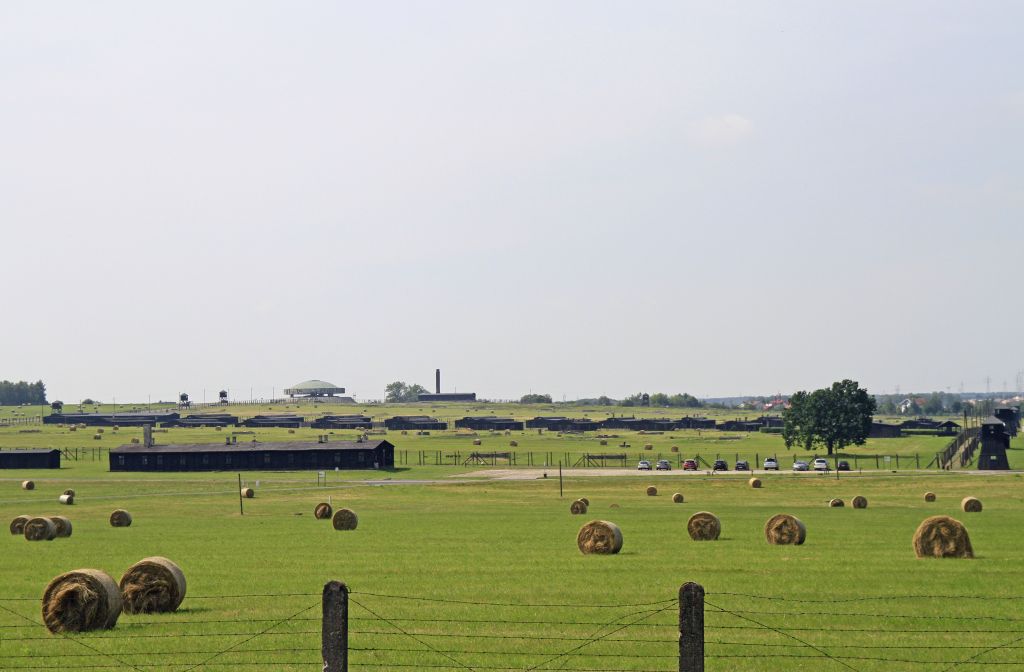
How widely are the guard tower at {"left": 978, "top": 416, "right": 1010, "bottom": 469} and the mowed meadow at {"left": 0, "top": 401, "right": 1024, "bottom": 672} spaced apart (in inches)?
2045

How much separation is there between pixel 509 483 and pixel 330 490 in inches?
586

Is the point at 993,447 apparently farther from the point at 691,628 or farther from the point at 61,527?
the point at 691,628

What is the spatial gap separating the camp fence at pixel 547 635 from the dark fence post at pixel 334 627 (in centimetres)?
458

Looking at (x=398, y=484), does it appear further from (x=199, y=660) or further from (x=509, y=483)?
→ (x=199, y=660)

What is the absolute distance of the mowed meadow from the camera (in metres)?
24.2

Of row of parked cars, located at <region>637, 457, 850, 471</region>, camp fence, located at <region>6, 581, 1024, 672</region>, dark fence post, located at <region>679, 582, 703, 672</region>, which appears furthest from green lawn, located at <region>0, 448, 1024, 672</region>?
row of parked cars, located at <region>637, 457, 850, 471</region>

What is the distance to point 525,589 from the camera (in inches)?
1312

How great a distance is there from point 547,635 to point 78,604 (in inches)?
380

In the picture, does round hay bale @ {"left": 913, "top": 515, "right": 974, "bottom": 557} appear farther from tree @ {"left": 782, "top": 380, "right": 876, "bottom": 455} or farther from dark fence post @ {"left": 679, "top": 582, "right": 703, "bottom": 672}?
tree @ {"left": 782, "top": 380, "right": 876, "bottom": 455}

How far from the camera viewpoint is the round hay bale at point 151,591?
29453 mm

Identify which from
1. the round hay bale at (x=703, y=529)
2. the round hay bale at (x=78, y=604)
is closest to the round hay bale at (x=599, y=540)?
the round hay bale at (x=703, y=529)

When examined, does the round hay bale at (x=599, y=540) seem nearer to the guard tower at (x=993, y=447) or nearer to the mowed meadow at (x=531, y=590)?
the mowed meadow at (x=531, y=590)

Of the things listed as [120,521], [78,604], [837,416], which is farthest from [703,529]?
[837,416]

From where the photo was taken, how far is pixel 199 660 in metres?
→ 23.8
